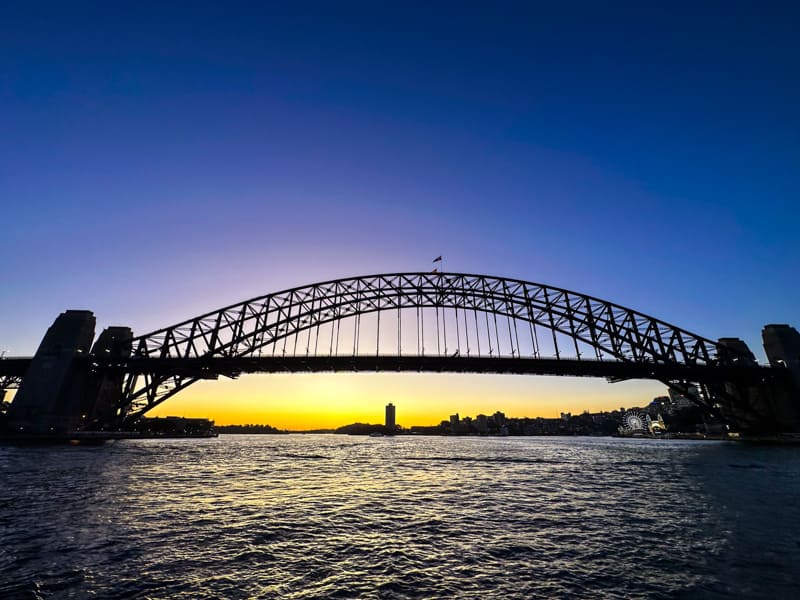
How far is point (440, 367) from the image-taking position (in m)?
48.8

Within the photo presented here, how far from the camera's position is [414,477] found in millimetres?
19219

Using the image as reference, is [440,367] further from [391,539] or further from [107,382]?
[107,382]

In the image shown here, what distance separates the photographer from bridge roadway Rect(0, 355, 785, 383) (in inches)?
1845

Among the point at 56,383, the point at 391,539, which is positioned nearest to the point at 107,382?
the point at 56,383

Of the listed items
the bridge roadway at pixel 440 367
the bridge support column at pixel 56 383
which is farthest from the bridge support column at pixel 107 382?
the bridge roadway at pixel 440 367

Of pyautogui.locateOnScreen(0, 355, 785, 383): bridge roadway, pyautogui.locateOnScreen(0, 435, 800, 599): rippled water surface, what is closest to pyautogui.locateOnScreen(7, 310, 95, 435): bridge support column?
pyautogui.locateOnScreen(0, 355, 785, 383): bridge roadway

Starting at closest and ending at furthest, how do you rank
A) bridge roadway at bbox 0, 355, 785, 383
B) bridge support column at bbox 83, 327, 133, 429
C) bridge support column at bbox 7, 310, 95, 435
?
bridge support column at bbox 7, 310, 95, 435, bridge support column at bbox 83, 327, 133, 429, bridge roadway at bbox 0, 355, 785, 383

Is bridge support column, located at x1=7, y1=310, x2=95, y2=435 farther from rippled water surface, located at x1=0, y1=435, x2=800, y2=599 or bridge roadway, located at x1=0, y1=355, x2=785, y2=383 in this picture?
rippled water surface, located at x1=0, y1=435, x2=800, y2=599

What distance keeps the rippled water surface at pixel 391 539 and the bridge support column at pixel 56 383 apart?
2984 cm

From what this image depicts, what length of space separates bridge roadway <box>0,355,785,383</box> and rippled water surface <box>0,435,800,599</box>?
1233 inches

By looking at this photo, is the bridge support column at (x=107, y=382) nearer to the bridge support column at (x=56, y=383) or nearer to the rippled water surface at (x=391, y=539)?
the bridge support column at (x=56, y=383)

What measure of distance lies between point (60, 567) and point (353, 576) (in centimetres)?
520

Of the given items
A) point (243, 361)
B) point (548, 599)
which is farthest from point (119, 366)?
point (548, 599)

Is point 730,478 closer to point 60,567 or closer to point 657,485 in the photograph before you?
point 657,485
